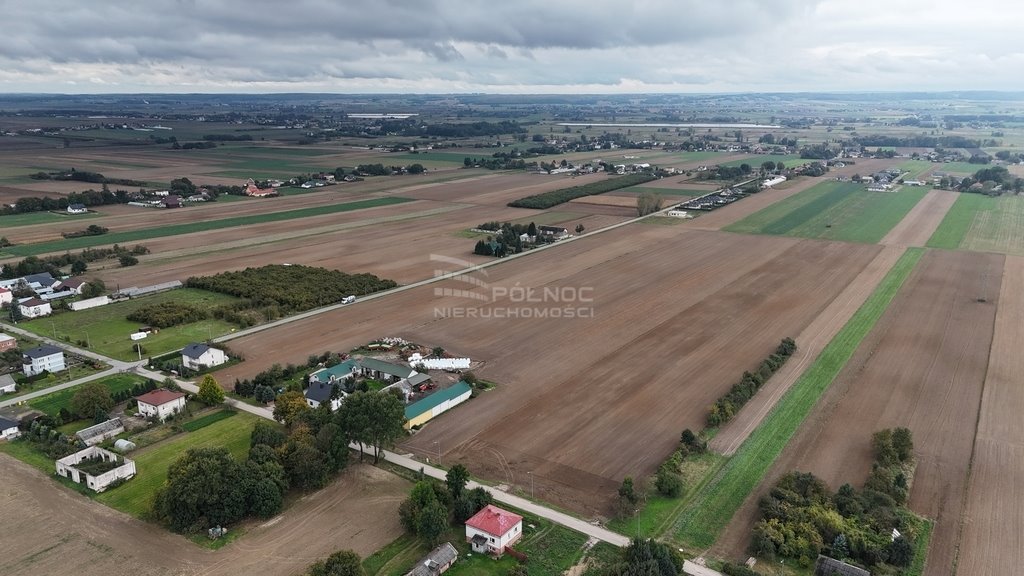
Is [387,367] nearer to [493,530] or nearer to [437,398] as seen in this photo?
[437,398]

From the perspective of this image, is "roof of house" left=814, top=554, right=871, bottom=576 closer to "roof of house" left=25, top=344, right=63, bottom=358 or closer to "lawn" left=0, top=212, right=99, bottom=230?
"roof of house" left=25, top=344, right=63, bottom=358

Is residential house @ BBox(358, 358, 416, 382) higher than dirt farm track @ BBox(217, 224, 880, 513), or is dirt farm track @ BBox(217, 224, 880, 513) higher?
residential house @ BBox(358, 358, 416, 382)

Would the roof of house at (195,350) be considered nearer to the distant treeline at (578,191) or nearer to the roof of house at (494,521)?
the roof of house at (494,521)

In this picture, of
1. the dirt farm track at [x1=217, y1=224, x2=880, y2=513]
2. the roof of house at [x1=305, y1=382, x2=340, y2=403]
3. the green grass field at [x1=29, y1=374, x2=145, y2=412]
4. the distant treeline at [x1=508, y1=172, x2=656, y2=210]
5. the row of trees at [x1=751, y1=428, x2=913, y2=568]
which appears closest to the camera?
the row of trees at [x1=751, y1=428, x2=913, y2=568]

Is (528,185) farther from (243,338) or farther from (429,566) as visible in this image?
(429,566)

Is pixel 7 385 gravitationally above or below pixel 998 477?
above

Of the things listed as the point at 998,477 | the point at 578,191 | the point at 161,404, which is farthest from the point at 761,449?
the point at 578,191

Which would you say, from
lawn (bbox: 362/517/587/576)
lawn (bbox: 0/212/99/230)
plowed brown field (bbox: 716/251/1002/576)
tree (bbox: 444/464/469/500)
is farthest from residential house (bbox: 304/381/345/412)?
lawn (bbox: 0/212/99/230)
